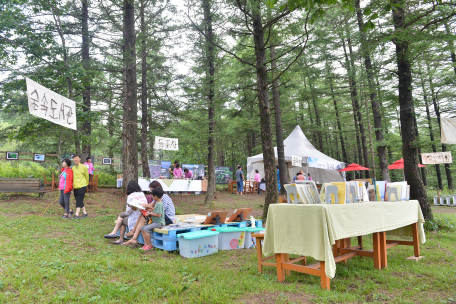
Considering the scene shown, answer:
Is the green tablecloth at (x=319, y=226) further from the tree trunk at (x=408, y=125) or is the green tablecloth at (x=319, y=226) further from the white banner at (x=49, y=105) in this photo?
the white banner at (x=49, y=105)

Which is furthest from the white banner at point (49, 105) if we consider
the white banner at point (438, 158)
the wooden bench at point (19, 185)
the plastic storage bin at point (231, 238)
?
the white banner at point (438, 158)

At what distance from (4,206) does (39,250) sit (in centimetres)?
559

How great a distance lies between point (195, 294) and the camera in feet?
9.93

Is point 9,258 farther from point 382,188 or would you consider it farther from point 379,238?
point 382,188

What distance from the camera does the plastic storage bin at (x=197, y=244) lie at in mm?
4764

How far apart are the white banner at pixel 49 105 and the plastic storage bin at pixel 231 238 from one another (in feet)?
12.7

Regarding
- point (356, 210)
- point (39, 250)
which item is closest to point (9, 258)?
point (39, 250)

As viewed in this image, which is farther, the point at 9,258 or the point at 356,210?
the point at 9,258

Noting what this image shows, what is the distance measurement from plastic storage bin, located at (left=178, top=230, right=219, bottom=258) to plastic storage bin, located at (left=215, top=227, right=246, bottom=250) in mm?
271

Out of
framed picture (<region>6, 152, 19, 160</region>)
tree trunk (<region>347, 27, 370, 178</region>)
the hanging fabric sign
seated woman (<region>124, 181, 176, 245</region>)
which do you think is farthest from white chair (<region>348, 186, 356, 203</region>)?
framed picture (<region>6, 152, 19, 160</region>)

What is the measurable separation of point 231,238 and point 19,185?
334 inches

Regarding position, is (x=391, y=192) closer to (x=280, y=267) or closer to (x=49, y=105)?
(x=280, y=267)

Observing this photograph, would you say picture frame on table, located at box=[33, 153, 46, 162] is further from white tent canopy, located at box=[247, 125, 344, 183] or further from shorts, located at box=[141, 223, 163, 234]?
white tent canopy, located at box=[247, 125, 344, 183]

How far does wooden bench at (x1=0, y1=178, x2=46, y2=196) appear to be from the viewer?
9852 mm
